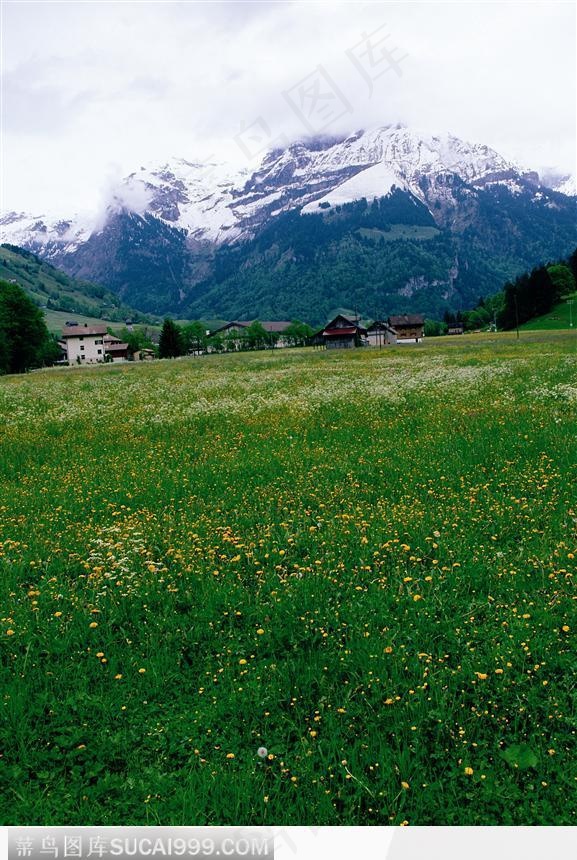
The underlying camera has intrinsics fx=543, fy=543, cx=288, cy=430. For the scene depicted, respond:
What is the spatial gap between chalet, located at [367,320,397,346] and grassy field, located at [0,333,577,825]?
606ft

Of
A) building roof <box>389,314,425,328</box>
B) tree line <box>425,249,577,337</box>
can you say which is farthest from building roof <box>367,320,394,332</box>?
tree line <box>425,249,577,337</box>

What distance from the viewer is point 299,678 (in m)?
5.19

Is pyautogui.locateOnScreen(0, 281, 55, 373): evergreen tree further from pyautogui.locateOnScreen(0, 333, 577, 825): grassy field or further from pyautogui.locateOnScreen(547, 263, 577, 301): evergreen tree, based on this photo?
pyautogui.locateOnScreen(547, 263, 577, 301): evergreen tree

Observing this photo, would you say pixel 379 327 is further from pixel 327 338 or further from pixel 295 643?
pixel 295 643

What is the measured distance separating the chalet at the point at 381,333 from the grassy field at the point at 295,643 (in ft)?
606

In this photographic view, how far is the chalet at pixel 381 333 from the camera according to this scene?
627ft

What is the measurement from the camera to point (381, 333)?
632 feet

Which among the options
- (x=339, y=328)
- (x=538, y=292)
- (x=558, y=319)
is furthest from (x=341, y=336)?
(x=558, y=319)

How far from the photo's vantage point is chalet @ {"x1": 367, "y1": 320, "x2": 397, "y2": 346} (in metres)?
191

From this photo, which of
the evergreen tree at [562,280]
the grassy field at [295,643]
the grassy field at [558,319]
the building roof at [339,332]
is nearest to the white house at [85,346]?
the building roof at [339,332]

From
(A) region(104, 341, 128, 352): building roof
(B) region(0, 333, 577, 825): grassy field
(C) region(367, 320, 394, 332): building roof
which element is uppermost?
(A) region(104, 341, 128, 352): building roof

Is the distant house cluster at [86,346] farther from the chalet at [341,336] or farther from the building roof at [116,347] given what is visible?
the chalet at [341,336]

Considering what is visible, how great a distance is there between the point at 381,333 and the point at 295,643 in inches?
7614

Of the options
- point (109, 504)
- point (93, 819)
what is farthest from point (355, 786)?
point (109, 504)
